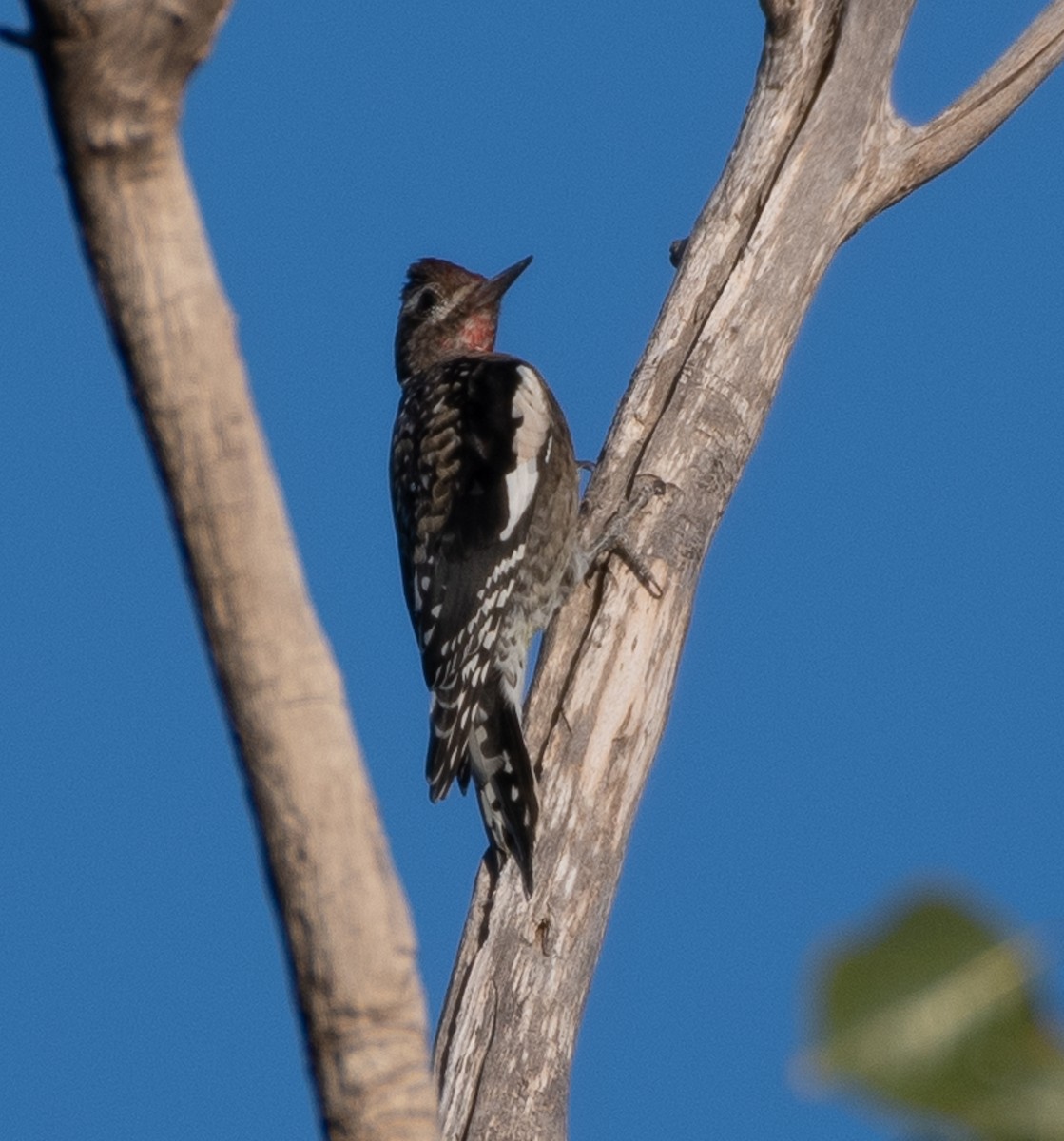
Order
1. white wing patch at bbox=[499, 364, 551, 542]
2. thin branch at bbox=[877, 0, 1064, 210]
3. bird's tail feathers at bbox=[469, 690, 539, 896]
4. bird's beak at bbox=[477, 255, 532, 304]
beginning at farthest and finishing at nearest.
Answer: bird's beak at bbox=[477, 255, 532, 304] < white wing patch at bbox=[499, 364, 551, 542] < thin branch at bbox=[877, 0, 1064, 210] < bird's tail feathers at bbox=[469, 690, 539, 896]

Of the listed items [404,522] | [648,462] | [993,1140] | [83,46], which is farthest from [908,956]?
[404,522]

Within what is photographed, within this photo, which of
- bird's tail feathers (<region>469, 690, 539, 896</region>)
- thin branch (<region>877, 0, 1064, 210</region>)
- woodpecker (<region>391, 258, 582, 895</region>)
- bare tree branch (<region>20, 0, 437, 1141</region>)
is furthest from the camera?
thin branch (<region>877, 0, 1064, 210</region>)

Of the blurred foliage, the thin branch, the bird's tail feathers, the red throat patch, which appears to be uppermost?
the red throat patch

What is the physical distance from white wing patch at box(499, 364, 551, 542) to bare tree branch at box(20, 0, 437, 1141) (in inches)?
124

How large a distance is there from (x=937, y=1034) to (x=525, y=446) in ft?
14.0

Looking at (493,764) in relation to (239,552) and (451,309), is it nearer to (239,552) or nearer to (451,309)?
(451,309)

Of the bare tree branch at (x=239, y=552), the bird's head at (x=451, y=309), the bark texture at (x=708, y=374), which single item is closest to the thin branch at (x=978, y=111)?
the bark texture at (x=708, y=374)

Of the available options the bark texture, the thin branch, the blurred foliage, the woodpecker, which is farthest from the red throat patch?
the blurred foliage

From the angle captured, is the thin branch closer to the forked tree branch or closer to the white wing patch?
the forked tree branch

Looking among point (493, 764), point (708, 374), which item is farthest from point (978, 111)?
point (493, 764)

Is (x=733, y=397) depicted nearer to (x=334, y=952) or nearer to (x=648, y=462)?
(x=648, y=462)

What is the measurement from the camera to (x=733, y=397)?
4.13 metres

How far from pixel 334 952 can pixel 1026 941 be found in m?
0.98

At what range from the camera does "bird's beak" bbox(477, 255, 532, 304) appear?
5.57m
